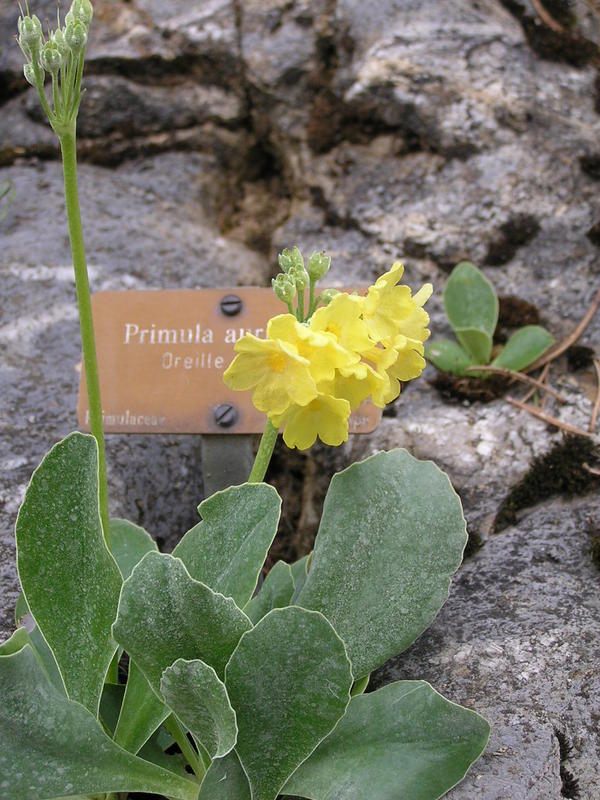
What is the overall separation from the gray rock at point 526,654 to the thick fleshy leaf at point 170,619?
376 mm

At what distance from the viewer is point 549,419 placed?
1.79m

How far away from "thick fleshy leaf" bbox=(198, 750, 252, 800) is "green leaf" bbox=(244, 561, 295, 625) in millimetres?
233

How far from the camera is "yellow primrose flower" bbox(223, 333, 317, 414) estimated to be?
0.95 meters

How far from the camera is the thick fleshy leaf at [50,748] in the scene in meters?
0.94

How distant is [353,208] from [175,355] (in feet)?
3.33

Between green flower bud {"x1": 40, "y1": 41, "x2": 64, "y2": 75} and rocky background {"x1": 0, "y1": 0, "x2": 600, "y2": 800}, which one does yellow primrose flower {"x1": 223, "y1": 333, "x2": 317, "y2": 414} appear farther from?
rocky background {"x1": 0, "y1": 0, "x2": 600, "y2": 800}

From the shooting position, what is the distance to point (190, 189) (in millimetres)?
2568

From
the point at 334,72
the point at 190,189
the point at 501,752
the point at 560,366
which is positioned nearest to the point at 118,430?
the point at 501,752

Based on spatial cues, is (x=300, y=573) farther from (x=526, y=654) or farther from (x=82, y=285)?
(x=82, y=285)

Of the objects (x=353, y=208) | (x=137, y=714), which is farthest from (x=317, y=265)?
(x=353, y=208)

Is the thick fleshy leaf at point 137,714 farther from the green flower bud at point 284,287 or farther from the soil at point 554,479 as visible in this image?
the soil at point 554,479

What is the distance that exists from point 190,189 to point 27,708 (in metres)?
1.90

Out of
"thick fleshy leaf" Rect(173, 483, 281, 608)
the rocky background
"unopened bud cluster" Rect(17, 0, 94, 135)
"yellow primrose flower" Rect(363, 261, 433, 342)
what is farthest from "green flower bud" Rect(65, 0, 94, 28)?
the rocky background

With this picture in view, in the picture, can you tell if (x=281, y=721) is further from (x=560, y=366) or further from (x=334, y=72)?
(x=334, y=72)
